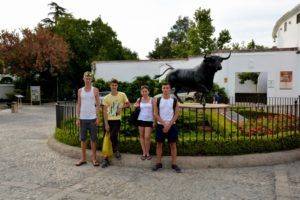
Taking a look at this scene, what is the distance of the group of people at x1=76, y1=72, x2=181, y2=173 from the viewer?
7.94m

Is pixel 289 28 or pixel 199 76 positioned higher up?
pixel 289 28

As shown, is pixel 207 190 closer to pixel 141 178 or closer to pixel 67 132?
pixel 141 178

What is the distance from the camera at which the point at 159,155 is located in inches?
317

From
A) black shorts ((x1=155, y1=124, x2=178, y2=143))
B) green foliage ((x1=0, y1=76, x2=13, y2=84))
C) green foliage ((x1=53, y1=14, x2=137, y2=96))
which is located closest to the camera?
black shorts ((x1=155, y1=124, x2=178, y2=143))

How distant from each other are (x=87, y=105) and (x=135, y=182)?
2027 mm

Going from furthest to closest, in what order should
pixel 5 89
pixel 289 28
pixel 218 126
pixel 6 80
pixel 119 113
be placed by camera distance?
1. pixel 6 80
2. pixel 5 89
3. pixel 289 28
4. pixel 218 126
5. pixel 119 113

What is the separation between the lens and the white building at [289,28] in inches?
1156

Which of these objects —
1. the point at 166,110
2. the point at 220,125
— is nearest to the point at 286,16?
the point at 220,125

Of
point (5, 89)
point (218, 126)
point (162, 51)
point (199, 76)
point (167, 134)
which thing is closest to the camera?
point (167, 134)

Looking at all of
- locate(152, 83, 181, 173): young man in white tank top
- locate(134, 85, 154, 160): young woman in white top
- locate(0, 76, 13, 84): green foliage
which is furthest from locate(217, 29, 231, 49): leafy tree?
locate(152, 83, 181, 173): young man in white tank top

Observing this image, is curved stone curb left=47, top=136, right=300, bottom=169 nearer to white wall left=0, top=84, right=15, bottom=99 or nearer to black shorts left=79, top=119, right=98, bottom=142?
black shorts left=79, top=119, right=98, bottom=142

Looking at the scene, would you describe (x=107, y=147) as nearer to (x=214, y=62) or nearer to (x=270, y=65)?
(x=214, y=62)

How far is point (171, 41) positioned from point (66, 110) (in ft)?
212

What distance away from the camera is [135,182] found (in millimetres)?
7254
